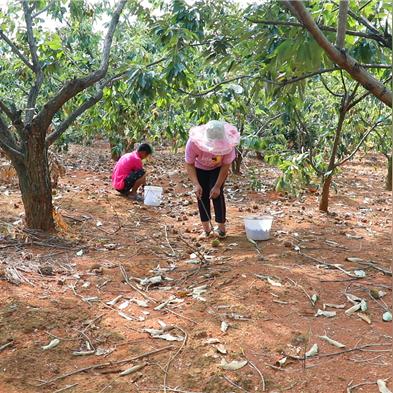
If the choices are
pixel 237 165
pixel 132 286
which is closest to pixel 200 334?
pixel 132 286

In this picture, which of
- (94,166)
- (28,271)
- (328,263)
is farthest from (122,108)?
(94,166)

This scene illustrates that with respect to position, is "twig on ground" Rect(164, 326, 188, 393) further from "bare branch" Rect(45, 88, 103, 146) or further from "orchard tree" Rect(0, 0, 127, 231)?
"bare branch" Rect(45, 88, 103, 146)

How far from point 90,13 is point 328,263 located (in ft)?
12.8

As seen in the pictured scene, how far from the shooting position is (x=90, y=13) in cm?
547

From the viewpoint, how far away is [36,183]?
4.29m

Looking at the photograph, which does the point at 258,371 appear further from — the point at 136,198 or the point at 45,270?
the point at 136,198

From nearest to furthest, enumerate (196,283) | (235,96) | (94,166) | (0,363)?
(0,363), (196,283), (235,96), (94,166)

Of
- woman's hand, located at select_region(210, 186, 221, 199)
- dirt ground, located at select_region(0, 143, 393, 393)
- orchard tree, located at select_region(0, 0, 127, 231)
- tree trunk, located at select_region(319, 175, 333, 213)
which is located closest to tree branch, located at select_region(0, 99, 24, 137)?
orchard tree, located at select_region(0, 0, 127, 231)

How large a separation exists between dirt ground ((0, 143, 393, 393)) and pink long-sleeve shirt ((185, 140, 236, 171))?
2.46 feet

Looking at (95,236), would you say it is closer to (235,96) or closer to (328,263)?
(235,96)

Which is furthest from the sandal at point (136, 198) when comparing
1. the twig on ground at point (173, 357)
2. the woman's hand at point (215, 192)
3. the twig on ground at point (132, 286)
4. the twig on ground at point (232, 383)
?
the twig on ground at point (232, 383)

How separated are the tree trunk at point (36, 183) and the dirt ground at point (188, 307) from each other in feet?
0.54

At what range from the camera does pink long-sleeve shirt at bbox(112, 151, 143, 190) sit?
6715 mm

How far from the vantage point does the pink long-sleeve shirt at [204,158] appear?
430 centimetres
